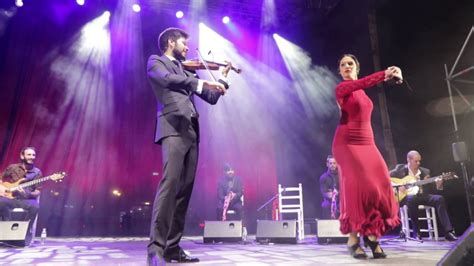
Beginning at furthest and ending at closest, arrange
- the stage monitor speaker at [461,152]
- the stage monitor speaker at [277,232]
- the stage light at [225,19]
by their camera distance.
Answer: the stage light at [225,19], the stage monitor speaker at [277,232], the stage monitor speaker at [461,152]

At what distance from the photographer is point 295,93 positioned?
9.98 metres

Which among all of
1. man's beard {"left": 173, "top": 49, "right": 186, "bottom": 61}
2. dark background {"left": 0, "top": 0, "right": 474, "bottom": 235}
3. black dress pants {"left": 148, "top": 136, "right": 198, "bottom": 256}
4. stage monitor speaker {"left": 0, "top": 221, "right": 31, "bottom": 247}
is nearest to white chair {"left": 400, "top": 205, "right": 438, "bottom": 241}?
dark background {"left": 0, "top": 0, "right": 474, "bottom": 235}

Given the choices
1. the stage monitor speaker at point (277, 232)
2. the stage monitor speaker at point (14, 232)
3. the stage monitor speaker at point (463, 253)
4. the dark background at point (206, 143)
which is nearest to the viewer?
the stage monitor speaker at point (463, 253)

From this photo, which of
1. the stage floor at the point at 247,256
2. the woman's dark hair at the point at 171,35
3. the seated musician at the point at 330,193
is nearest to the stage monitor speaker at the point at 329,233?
the stage floor at the point at 247,256

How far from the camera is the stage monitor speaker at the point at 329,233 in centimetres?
546

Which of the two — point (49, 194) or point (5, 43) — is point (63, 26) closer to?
point (5, 43)

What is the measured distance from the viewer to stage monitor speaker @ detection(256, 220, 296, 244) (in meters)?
5.69

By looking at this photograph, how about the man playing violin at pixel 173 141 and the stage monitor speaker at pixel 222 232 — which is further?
the stage monitor speaker at pixel 222 232

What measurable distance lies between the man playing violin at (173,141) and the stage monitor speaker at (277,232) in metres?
3.20

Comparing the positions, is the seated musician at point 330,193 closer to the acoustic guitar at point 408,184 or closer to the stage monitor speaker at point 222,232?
the acoustic guitar at point 408,184

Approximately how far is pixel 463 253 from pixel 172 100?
1959 mm

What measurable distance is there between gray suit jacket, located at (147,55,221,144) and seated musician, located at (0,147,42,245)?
181 inches

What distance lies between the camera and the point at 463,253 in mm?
1486

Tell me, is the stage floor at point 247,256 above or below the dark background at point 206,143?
below
